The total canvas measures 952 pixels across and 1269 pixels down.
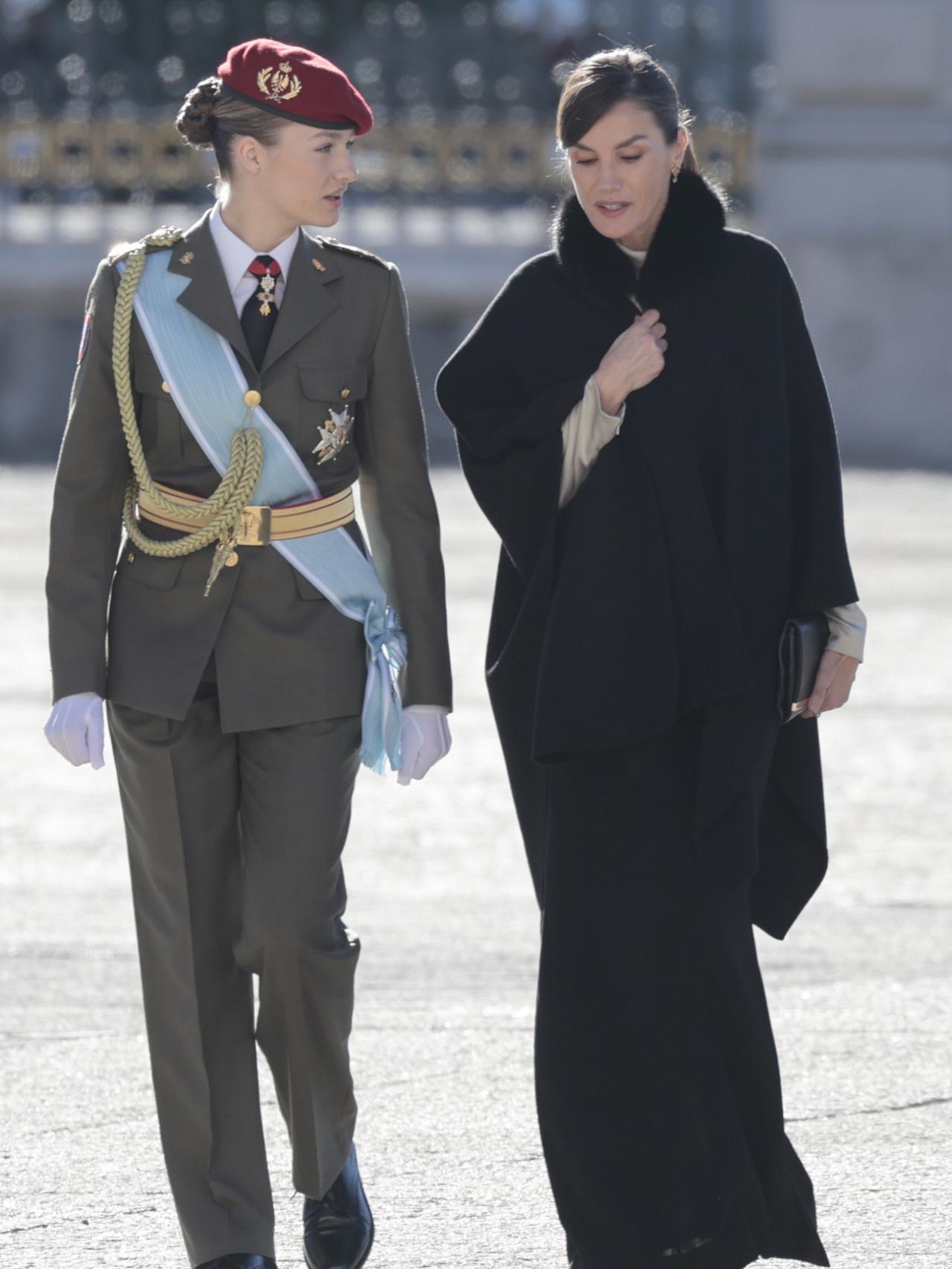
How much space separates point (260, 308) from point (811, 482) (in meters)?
0.87

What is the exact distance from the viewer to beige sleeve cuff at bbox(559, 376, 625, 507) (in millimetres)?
3688

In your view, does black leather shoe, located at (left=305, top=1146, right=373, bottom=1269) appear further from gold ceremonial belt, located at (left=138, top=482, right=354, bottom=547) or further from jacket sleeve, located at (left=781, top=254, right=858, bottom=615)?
jacket sleeve, located at (left=781, top=254, right=858, bottom=615)

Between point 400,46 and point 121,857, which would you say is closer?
point 121,857

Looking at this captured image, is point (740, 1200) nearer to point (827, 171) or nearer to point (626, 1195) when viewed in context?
point (626, 1195)

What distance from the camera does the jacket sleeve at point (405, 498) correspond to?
12.7 ft

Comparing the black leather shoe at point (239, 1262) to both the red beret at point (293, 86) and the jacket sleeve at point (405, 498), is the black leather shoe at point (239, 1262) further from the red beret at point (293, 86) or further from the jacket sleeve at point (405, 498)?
the red beret at point (293, 86)

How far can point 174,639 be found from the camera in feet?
12.3

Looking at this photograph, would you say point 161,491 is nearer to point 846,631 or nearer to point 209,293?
point 209,293

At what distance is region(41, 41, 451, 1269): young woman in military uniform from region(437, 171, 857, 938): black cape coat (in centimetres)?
20

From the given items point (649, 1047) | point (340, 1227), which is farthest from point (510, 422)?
point (340, 1227)

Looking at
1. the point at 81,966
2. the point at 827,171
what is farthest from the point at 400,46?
the point at 81,966

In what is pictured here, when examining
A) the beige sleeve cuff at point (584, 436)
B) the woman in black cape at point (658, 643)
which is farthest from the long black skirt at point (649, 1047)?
the beige sleeve cuff at point (584, 436)

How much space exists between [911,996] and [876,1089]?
70cm

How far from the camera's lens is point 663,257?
12.3 feet
